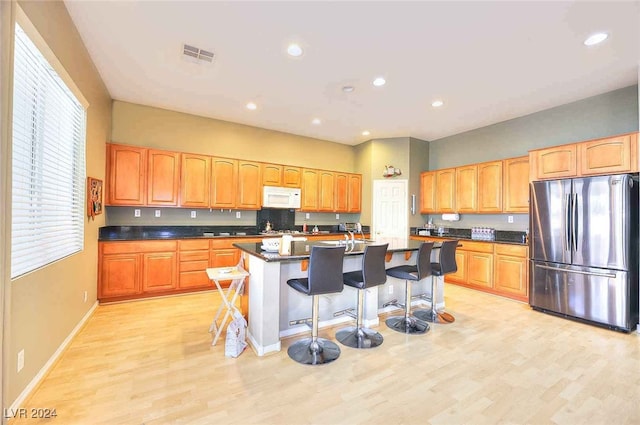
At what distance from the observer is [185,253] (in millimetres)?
4355

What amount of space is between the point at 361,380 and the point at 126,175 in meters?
4.23

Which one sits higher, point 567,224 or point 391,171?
point 391,171

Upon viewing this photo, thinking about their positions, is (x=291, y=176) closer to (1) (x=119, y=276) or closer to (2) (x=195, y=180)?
(2) (x=195, y=180)

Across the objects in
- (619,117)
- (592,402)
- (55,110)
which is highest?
(619,117)

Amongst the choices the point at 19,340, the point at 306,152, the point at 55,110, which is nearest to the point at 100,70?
the point at 55,110

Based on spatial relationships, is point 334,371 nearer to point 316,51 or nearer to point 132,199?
point 316,51

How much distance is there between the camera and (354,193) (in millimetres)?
6438

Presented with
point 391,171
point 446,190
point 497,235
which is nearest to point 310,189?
point 391,171

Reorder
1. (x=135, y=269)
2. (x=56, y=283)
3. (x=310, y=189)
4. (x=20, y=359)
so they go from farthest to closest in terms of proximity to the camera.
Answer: (x=310, y=189) → (x=135, y=269) → (x=56, y=283) → (x=20, y=359)

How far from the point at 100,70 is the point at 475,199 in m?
5.99

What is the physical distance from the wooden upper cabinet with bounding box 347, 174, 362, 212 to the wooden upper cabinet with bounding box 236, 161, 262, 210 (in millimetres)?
2098

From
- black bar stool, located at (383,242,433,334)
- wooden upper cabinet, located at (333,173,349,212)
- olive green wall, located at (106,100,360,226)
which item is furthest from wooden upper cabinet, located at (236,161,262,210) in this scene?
black bar stool, located at (383,242,433,334)

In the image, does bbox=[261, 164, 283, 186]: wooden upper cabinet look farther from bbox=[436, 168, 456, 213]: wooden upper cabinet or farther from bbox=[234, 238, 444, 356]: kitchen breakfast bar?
bbox=[436, 168, 456, 213]: wooden upper cabinet

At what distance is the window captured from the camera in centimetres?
182
